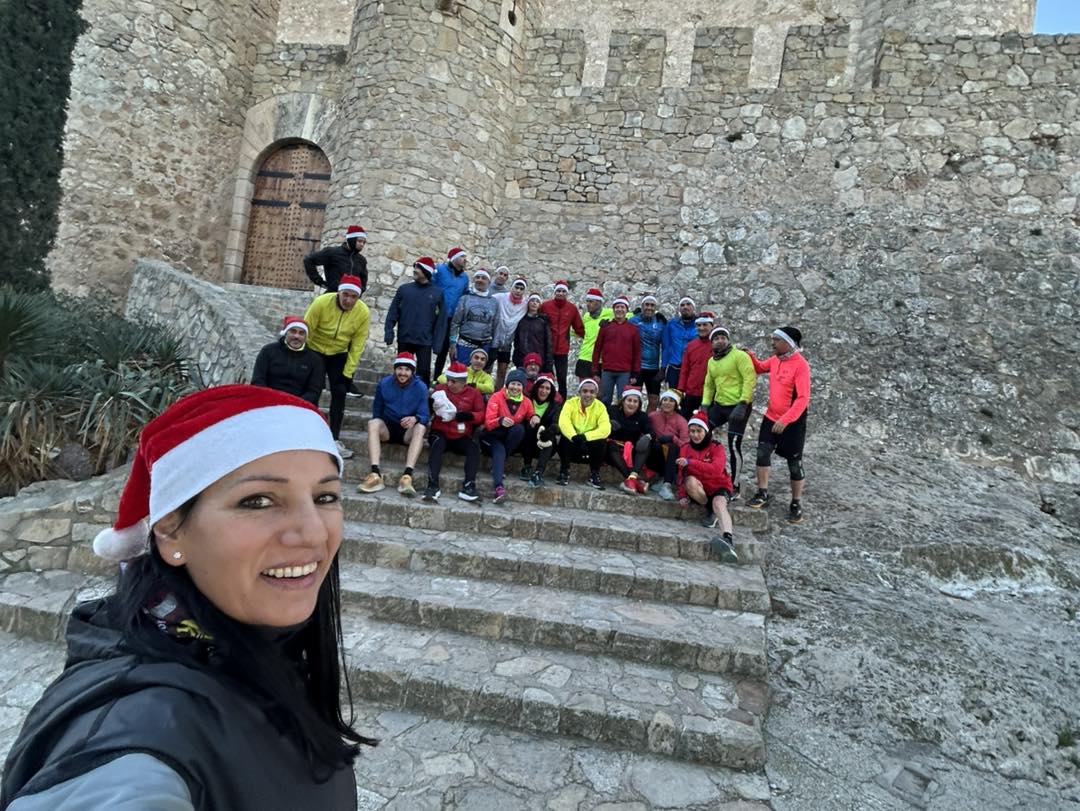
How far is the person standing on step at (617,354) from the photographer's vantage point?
22.5 feet

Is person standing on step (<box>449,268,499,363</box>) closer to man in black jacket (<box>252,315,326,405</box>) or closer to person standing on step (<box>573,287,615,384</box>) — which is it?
person standing on step (<box>573,287,615,384</box>)

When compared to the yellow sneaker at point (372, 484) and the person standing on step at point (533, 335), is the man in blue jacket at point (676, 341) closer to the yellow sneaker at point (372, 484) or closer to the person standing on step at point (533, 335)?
the person standing on step at point (533, 335)

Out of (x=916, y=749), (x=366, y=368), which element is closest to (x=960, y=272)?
(x=916, y=749)

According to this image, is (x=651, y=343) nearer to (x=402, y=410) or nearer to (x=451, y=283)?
(x=451, y=283)

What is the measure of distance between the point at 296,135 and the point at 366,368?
574 centimetres

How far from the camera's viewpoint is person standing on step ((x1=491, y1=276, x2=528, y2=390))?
7172 mm

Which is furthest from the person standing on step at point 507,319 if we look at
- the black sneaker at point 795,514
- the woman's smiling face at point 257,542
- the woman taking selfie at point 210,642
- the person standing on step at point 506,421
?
the woman's smiling face at point 257,542

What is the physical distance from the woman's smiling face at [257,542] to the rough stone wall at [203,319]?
5.24 meters

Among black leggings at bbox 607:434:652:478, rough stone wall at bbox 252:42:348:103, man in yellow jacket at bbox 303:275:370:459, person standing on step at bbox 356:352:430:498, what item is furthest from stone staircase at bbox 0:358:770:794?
rough stone wall at bbox 252:42:348:103

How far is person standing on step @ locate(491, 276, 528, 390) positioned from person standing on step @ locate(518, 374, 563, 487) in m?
1.07

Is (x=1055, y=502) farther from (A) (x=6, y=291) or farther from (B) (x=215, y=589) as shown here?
(A) (x=6, y=291)

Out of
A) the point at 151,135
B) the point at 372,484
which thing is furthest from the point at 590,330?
the point at 151,135

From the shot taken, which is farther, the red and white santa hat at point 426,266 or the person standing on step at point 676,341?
the person standing on step at point 676,341

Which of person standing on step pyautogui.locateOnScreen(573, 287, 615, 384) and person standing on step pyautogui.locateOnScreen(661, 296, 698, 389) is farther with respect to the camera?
person standing on step pyautogui.locateOnScreen(573, 287, 615, 384)
